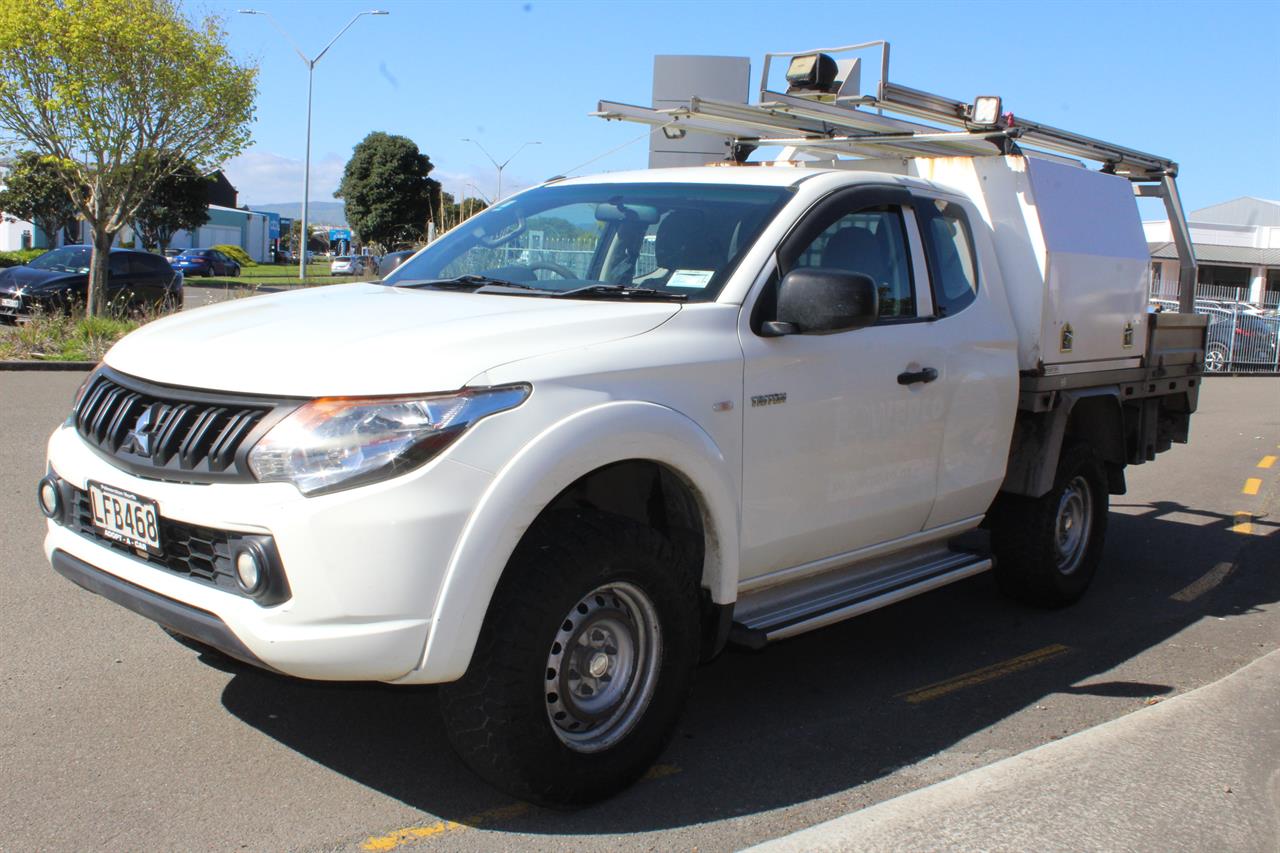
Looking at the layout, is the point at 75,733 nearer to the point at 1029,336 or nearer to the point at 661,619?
the point at 661,619

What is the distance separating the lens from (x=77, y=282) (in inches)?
773

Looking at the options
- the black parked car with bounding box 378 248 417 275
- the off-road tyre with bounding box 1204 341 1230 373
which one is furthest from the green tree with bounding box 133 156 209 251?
the black parked car with bounding box 378 248 417 275

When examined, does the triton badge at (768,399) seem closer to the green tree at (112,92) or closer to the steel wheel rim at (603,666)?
the steel wheel rim at (603,666)

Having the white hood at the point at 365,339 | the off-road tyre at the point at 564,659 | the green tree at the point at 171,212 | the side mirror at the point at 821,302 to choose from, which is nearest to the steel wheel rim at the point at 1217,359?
the side mirror at the point at 821,302

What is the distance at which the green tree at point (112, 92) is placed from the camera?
17562 millimetres

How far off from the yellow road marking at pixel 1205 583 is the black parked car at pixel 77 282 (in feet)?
47.2

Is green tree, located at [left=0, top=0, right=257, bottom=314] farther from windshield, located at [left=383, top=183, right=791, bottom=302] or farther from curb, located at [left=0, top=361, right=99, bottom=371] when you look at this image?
windshield, located at [left=383, top=183, right=791, bottom=302]

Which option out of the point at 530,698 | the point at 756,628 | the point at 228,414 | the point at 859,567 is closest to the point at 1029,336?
the point at 859,567

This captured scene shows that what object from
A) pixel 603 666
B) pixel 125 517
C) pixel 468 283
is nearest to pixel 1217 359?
pixel 468 283

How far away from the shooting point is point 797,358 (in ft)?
13.7

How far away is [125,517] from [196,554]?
331 millimetres

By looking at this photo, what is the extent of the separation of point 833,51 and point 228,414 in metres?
4.11

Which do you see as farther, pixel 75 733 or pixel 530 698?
pixel 75 733

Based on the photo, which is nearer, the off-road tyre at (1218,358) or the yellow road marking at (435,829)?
the yellow road marking at (435,829)
